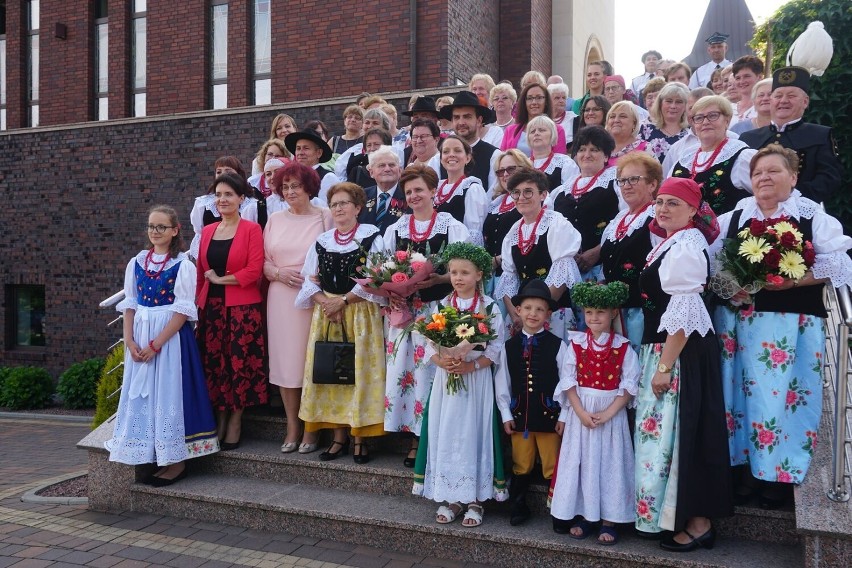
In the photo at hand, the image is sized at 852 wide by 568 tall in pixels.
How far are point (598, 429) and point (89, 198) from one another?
12.8 m

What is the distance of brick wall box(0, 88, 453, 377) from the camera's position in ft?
43.0

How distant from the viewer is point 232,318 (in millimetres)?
5828

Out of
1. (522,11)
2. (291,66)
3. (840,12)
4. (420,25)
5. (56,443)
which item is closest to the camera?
(840,12)

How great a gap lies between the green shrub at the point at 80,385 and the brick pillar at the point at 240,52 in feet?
18.7

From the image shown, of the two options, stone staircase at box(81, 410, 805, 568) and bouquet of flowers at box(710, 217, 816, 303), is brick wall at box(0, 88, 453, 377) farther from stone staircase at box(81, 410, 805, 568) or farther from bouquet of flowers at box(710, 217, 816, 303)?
bouquet of flowers at box(710, 217, 816, 303)

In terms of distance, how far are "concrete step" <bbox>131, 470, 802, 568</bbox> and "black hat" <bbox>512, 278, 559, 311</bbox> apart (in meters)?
1.40

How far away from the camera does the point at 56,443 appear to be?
Result: 9.98m

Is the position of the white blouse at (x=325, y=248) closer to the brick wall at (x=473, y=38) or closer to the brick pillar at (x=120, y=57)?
the brick wall at (x=473, y=38)

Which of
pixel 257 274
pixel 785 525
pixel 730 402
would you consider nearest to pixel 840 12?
pixel 730 402

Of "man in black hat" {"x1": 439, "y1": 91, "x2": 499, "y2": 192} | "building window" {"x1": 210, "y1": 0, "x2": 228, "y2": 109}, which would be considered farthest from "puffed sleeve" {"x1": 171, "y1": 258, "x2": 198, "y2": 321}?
"building window" {"x1": 210, "y1": 0, "x2": 228, "y2": 109}

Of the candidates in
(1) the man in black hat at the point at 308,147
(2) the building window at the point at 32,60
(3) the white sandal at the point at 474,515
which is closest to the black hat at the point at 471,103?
(1) the man in black hat at the point at 308,147

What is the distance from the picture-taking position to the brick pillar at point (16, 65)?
15.9m

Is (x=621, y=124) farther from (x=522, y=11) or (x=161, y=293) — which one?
(x=522, y=11)

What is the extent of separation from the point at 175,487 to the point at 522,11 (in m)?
12.4
